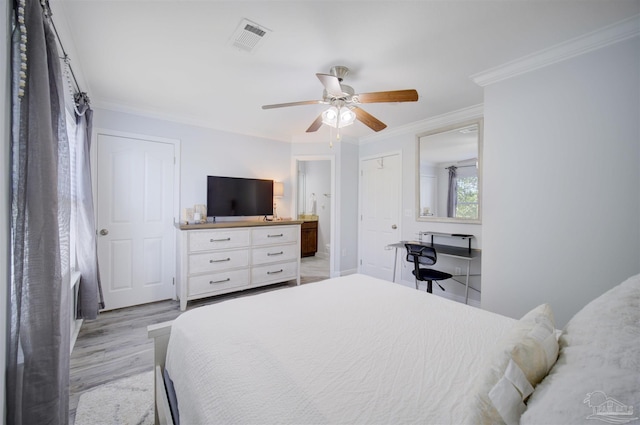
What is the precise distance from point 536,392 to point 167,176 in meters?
3.85

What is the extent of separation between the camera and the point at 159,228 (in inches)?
132

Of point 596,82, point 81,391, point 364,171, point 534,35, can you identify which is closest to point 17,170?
point 81,391

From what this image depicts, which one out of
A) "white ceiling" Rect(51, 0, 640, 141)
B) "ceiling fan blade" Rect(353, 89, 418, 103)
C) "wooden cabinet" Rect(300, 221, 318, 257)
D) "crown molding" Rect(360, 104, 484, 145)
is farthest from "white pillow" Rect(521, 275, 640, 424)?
"wooden cabinet" Rect(300, 221, 318, 257)

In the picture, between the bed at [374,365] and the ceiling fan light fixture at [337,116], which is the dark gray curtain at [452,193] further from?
the bed at [374,365]

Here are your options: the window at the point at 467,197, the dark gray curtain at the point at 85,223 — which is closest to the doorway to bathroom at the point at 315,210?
the window at the point at 467,197

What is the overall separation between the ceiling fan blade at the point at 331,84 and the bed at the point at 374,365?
1.51m

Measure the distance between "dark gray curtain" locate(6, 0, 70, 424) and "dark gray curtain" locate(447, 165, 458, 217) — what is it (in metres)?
3.69

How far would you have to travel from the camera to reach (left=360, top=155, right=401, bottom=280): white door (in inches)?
163

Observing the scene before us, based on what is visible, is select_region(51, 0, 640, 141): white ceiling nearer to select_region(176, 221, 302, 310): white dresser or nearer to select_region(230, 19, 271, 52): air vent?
select_region(230, 19, 271, 52): air vent

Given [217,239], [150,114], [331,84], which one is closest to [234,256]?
[217,239]

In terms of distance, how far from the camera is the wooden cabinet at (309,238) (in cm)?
636

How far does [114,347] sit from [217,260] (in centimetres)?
126

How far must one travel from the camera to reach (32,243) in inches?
41.6

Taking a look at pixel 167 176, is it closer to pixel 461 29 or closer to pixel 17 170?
pixel 17 170
